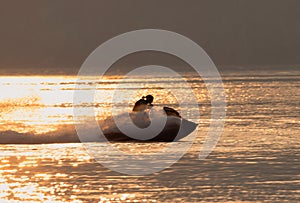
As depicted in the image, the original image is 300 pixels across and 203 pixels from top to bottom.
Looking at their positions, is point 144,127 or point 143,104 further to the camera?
point 143,104

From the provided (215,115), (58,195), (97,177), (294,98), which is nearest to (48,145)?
(97,177)

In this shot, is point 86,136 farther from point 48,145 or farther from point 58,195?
point 58,195

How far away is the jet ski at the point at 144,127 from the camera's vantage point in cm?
5841

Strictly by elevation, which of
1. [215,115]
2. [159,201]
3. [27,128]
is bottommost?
[159,201]

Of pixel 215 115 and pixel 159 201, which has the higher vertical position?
pixel 215 115

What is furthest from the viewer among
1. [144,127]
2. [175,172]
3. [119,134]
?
[119,134]

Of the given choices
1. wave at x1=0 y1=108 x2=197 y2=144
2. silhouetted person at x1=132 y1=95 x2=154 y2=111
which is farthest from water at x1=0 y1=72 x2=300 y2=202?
silhouetted person at x1=132 y1=95 x2=154 y2=111

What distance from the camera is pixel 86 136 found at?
60094 mm

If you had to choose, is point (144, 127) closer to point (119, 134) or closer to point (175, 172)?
point (119, 134)

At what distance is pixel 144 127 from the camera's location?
192ft

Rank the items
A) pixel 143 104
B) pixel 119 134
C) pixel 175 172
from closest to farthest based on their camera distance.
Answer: pixel 175 172
pixel 119 134
pixel 143 104

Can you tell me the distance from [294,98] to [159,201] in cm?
6624

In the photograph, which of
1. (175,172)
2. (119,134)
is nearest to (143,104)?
(119,134)

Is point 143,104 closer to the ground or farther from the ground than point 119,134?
farther from the ground
